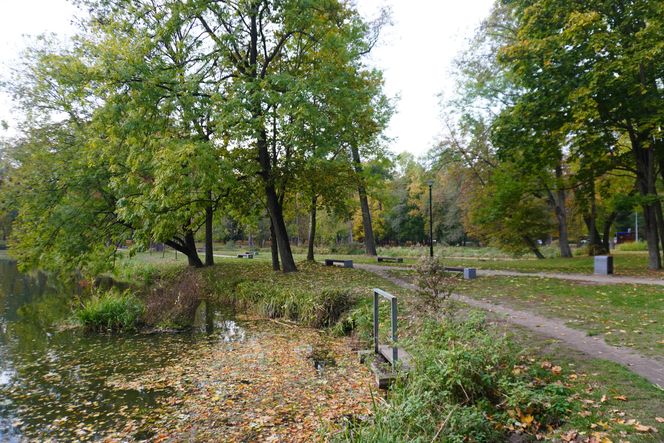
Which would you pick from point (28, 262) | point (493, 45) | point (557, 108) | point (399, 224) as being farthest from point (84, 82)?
point (399, 224)

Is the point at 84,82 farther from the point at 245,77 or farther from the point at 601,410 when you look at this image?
the point at 601,410

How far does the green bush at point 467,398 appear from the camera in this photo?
4.04 m

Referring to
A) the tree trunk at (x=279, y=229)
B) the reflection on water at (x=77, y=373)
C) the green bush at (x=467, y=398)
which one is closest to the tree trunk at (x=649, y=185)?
the tree trunk at (x=279, y=229)

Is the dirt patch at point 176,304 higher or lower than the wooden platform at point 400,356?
lower

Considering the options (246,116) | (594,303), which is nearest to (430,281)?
(594,303)

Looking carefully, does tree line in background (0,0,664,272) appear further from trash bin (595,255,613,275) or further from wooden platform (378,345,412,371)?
wooden platform (378,345,412,371)

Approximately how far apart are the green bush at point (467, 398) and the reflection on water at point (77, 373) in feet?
10.1

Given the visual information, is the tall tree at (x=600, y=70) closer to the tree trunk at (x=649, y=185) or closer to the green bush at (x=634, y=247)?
the tree trunk at (x=649, y=185)

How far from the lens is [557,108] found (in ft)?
48.9

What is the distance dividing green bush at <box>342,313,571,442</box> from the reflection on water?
307 centimetres

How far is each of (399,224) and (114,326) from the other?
138 ft

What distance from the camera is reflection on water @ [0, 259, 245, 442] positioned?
5445 mm

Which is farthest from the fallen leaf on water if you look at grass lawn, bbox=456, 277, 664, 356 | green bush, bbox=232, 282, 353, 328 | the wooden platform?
green bush, bbox=232, 282, 353, 328

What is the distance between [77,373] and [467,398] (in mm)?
6653
